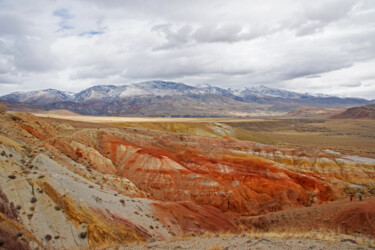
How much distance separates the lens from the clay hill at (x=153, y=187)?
1780 cm

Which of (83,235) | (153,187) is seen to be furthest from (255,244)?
(153,187)

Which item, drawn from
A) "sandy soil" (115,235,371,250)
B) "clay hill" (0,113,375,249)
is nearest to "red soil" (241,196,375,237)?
"clay hill" (0,113,375,249)

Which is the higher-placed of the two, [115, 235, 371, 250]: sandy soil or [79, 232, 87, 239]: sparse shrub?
[115, 235, 371, 250]: sandy soil

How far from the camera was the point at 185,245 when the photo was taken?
15359mm

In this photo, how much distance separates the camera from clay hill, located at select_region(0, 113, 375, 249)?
17.8m

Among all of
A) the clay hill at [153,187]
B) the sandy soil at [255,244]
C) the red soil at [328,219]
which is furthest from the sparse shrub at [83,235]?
the red soil at [328,219]

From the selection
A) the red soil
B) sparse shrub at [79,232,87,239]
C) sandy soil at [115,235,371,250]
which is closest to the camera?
sandy soil at [115,235,371,250]

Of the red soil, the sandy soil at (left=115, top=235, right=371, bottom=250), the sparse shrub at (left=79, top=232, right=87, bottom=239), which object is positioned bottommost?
the red soil

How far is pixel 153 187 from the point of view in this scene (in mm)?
36844

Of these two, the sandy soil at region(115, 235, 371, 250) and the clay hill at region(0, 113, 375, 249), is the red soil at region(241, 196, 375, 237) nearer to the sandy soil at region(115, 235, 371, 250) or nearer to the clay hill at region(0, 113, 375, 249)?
the clay hill at region(0, 113, 375, 249)

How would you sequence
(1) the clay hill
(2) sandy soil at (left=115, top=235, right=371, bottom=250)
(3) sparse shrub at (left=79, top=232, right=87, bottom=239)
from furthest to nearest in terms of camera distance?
(1) the clay hill, (3) sparse shrub at (left=79, top=232, right=87, bottom=239), (2) sandy soil at (left=115, top=235, right=371, bottom=250)

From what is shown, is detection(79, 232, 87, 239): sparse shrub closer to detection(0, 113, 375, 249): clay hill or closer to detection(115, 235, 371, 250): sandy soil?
detection(0, 113, 375, 249): clay hill

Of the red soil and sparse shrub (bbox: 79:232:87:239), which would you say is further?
the red soil

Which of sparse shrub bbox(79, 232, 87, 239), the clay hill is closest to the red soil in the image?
the clay hill
